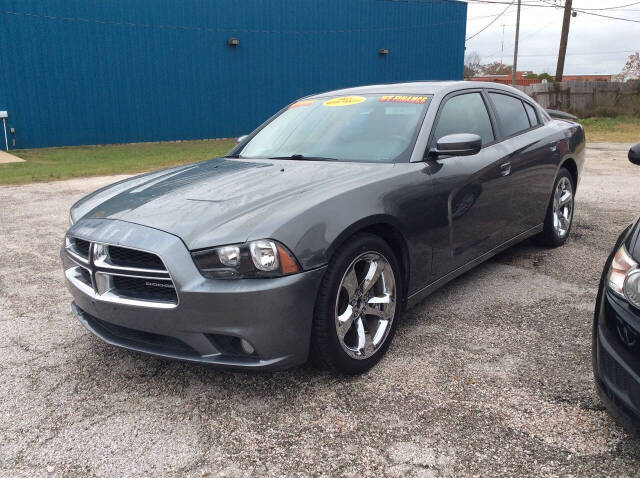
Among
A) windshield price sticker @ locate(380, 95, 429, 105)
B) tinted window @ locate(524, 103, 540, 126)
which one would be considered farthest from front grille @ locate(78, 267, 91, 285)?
tinted window @ locate(524, 103, 540, 126)

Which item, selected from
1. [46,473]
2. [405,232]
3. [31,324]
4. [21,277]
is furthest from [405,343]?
[21,277]

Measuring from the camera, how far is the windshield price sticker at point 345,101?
12.9ft

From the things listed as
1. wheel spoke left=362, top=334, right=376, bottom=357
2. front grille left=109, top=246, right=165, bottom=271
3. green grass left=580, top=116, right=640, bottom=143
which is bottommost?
green grass left=580, top=116, right=640, bottom=143

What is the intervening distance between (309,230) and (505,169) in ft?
A: 6.62

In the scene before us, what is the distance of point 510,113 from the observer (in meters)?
4.50

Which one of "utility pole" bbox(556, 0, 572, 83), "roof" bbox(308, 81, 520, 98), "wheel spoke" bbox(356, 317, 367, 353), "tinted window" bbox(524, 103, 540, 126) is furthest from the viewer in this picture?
"utility pole" bbox(556, 0, 572, 83)

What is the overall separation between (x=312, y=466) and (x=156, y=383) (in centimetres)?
105

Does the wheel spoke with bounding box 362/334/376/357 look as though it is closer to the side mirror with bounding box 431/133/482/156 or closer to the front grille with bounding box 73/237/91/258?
the side mirror with bounding box 431/133/482/156

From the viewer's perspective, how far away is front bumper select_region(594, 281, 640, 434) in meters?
1.95

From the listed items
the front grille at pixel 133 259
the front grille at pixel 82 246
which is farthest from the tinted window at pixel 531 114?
the front grille at pixel 82 246

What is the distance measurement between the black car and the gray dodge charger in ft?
3.61

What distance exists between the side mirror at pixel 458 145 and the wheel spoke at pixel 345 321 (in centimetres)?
112

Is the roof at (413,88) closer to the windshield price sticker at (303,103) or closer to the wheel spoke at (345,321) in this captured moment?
the windshield price sticker at (303,103)

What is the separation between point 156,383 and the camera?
287 cm
